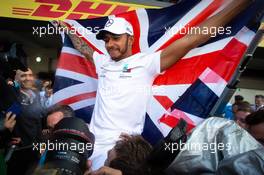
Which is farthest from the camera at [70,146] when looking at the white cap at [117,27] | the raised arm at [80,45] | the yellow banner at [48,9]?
the yellow banner at [48,9]

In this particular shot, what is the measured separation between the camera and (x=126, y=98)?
2475mm

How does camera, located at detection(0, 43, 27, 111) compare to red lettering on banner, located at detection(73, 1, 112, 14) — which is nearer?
camera, located at detection(0, 43, 27, 111)

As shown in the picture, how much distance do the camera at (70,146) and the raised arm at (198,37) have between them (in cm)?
139

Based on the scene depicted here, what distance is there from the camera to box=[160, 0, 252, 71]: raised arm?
93.2 inches

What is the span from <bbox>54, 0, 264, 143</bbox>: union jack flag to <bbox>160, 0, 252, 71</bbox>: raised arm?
0.07 m

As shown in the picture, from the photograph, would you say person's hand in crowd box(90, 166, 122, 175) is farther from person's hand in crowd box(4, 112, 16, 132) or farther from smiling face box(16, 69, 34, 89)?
smiling face box(16, 69, 34, 89)

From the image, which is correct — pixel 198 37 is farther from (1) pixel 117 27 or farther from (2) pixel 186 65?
(1) pixel 117 27

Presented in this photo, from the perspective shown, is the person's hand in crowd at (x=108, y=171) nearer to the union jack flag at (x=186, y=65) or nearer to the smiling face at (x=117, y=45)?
the union jack flag at (x=186, y=65)

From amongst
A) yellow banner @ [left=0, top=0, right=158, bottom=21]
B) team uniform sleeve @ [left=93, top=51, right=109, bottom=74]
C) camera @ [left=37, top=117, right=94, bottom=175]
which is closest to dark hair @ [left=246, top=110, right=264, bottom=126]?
team uniform sleeve @ [left=93, top=51, right=109, bottom=74]

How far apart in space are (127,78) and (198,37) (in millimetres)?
539

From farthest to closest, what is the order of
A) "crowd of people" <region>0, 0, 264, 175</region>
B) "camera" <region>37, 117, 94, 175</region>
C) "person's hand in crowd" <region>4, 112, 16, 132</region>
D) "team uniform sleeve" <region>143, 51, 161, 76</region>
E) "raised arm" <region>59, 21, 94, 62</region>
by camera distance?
"raised arm" <region>59, 21, 94, 62</region>
"person's hand in crowd" <region>4, 112, 16, 132</region>
"team uniform sleeve" <region>143, 51, 161, 76</region>
"crowd of people" <region>0, 0, 264, 175</region>
"camera" <region>37, 117, 94, 175</region>

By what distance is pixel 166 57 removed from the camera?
2512 mm

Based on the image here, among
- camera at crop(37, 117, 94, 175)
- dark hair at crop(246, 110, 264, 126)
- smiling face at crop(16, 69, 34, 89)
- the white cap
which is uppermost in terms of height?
the white cap

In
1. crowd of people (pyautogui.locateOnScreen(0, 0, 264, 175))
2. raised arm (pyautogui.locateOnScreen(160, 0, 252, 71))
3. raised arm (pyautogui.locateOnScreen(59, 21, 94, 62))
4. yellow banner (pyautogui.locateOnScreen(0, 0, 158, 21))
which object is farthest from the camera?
yellow banner (pyautogui.locateOnScreen(0, 0, 158, 21))
